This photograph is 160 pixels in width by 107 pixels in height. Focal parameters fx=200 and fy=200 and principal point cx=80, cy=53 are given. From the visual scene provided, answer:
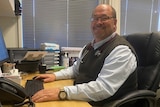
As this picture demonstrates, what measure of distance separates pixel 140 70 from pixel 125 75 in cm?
40

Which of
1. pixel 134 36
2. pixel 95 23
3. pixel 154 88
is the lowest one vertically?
pixel 154 88

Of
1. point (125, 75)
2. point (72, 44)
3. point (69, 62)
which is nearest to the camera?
point (125, 75)

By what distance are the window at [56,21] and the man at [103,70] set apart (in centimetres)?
92

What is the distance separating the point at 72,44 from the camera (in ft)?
8.67

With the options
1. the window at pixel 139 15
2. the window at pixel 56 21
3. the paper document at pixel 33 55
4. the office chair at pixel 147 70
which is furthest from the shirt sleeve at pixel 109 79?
the window at pixel 139 15

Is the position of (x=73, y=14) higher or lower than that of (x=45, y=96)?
higher

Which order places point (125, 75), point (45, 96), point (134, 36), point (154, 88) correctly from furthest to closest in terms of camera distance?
point (134, 36) → point (154, 88) → point (125, 75) → point (45, 96)

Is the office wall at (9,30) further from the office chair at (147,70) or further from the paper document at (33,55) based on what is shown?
the office chair at (147,70)

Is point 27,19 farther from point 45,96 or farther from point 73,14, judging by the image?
point 45,96

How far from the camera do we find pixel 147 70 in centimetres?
162

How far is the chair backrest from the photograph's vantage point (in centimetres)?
155

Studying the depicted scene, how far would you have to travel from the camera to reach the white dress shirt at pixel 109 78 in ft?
4.07

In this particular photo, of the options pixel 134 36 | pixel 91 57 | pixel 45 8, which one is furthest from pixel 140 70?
pixel 45 8

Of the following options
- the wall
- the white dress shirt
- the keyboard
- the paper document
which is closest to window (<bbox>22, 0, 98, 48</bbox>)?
the wall
